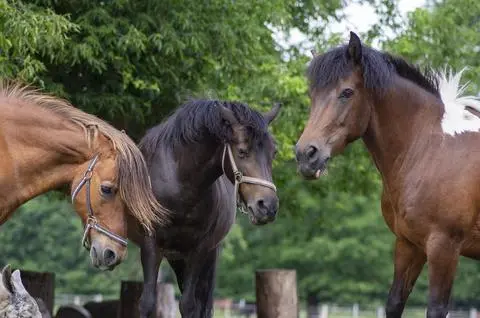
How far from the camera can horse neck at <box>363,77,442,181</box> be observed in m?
7.77

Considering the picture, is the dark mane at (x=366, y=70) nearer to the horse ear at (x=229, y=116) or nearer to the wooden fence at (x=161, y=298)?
the horse ear at (x=229, y=116)

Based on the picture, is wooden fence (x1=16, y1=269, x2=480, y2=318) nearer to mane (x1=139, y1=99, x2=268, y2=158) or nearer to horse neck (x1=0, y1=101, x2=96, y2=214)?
mane (x1=139, y1=99, x2=268, y2=158)

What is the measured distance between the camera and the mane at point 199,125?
8.36 m

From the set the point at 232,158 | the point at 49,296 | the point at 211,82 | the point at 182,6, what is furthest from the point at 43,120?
the point at 49,296

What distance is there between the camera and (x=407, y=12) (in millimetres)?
15305

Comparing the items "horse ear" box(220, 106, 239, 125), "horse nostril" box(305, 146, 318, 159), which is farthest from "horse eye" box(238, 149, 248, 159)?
"horse nostril" box(305, 146, 318, 159)

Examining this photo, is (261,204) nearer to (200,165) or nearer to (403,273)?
(200,165)

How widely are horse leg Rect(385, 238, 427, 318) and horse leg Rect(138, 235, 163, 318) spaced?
1.87 m

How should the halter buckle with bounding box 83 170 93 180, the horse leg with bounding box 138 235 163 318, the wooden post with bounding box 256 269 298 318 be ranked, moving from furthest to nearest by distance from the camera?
the wooden post with bounding box 256 269 298 318 < the horse leg with bounding box 138 235 163 318 < the halter buckle with bounding box 83 170 93 180

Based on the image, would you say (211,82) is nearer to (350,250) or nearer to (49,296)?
(49,296)

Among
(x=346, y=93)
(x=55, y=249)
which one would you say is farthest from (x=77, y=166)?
(x=55, y=249)

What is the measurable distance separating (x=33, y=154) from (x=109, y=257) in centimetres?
86

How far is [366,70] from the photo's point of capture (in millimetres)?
7734

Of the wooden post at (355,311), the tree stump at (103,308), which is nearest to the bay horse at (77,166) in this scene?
the tree stump at (103,308)
